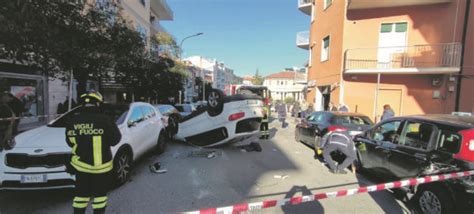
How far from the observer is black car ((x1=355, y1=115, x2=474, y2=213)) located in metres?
3.25

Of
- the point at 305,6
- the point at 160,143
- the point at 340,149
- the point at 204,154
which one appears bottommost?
the point at 204,154

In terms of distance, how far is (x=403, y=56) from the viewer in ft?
43.8

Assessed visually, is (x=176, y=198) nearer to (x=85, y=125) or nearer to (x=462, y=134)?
(x=85, y=125)

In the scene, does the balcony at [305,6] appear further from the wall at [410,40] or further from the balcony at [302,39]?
the wall at [410,40]

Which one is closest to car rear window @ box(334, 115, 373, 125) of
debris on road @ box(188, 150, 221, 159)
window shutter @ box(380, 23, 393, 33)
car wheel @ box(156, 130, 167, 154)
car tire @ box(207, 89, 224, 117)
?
car tire @ box(207, 89, 224, 117)

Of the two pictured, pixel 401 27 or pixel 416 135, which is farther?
pixel 401 27

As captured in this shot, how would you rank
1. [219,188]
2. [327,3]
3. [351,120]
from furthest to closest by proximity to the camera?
1. [327,3]
2. [351,120]
3. [219,188]

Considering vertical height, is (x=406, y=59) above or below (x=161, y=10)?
below

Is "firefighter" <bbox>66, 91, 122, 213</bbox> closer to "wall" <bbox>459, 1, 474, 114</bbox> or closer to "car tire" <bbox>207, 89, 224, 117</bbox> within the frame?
"car tire" <bbox>207, 89, 224, 117</bbox>

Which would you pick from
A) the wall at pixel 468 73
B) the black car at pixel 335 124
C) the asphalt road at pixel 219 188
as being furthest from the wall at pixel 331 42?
the asphalt road at pixel 219 188

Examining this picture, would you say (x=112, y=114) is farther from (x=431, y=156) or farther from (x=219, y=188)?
(x=431, y=156)

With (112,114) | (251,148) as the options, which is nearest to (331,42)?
(251,148)

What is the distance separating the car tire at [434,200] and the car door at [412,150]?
344 mm

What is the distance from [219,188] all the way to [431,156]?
3527mm
